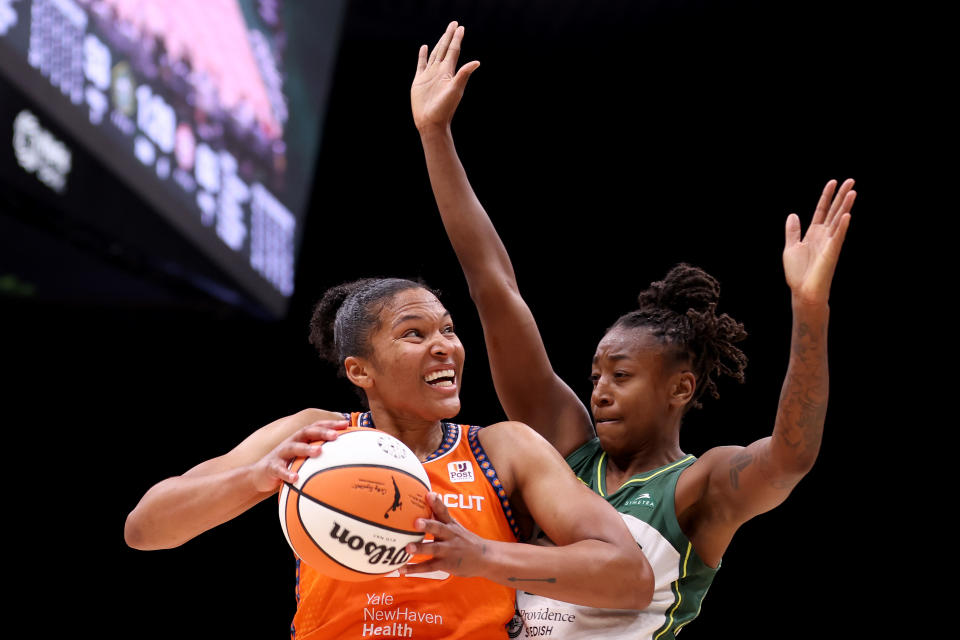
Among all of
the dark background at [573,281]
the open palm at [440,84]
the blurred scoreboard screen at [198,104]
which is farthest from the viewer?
the dark background at [573,281]

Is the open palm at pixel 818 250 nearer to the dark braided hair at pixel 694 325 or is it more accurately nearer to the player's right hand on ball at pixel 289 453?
the dark braided hair at pixel 694 325

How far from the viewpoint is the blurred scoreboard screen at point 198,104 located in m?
3.46

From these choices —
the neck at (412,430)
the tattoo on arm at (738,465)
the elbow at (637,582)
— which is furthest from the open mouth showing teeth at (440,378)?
the tattoo on arm at (738,465)

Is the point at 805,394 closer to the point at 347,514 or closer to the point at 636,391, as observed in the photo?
the point at 636,391

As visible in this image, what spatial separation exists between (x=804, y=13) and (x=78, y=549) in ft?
18.2

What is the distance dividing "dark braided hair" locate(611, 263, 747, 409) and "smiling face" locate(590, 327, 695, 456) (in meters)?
0.05

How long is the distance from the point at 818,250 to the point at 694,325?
67 centimetres

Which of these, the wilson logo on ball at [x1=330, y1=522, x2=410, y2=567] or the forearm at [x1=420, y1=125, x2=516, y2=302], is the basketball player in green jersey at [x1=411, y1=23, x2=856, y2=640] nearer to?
the forearm at [x1=420, y1=125, x2=516, y2=302]

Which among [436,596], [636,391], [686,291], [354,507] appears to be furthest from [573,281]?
[354,507]

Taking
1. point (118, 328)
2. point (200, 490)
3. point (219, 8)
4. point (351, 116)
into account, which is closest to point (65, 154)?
point (219, 8)

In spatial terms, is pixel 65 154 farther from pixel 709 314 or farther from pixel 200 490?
pixel 709 314

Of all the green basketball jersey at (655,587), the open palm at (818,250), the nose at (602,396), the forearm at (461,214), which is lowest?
the green basketball jersey at (655,587)

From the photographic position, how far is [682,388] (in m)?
2.83

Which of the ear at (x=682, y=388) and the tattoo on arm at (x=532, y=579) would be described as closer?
the tattoo on arm at (x=532, y=579)
